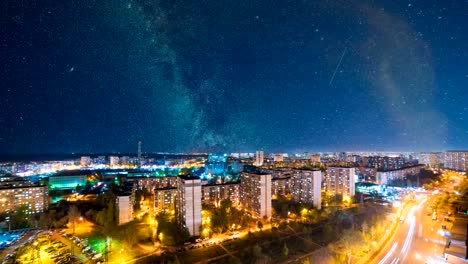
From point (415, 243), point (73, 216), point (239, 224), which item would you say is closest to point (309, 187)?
point (239, 224)

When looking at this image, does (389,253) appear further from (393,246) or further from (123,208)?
(123,208)

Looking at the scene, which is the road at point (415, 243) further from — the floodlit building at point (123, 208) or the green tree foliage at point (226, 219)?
the floodlit building at point (123, 208)

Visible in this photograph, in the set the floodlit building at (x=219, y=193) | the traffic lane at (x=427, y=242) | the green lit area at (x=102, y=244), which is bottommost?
the green lit area at (x=102, y=244)

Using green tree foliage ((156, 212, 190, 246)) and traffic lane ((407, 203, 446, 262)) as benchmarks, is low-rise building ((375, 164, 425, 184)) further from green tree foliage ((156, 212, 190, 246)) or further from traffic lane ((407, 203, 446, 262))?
green tree foliage ((156, 212, 190, 246))

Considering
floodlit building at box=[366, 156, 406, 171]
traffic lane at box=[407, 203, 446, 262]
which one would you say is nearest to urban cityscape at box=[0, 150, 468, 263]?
traffic lane at box=[407, 203, 446, 262]

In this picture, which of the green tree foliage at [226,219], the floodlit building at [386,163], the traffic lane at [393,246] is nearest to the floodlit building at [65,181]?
the green tree foliage at [226,219]
